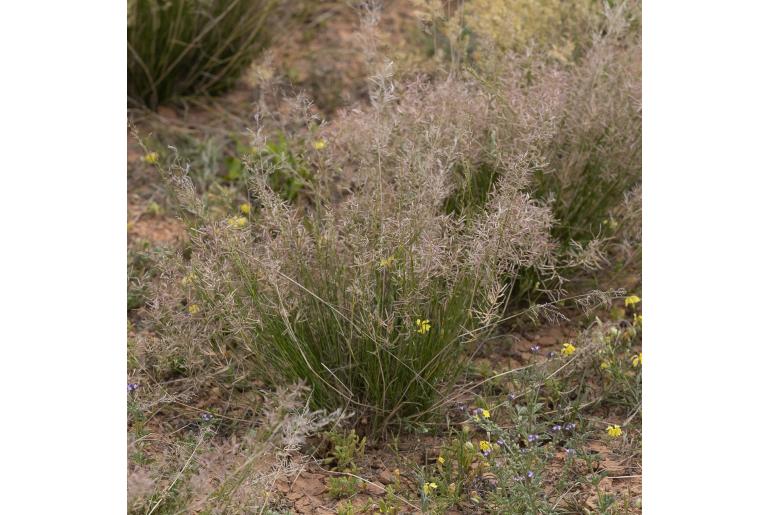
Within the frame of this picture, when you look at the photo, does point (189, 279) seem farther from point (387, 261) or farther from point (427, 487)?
point (427, 487)

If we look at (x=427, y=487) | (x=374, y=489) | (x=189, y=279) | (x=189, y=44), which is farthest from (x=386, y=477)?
(x=189, y=44)

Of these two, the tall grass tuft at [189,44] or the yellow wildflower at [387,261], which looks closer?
the yellow wildflower at [387,261]

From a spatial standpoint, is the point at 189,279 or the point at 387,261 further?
the point at 189,279

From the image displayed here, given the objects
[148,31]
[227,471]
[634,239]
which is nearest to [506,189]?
[227,471]

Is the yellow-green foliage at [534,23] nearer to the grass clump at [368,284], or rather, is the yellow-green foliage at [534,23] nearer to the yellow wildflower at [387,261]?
the grass clump at [368,284]

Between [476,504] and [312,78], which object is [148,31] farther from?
[476,504]

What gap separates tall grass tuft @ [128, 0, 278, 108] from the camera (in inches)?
174

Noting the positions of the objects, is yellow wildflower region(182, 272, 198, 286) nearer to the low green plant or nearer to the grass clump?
the grass clump

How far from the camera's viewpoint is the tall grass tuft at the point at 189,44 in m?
4.41

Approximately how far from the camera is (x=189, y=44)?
4.43 m

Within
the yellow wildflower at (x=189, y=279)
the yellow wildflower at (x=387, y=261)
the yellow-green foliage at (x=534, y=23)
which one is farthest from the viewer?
the yellow-green foliage at (x=534, y=23)

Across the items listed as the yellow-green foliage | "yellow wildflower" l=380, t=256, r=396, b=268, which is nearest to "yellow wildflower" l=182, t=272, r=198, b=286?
"yellow wildflower" l=380, t=256, r=396, b=268

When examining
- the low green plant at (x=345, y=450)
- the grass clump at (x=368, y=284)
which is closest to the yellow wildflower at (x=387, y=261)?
the grass clump at (x=368, y=284)

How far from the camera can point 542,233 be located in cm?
271
